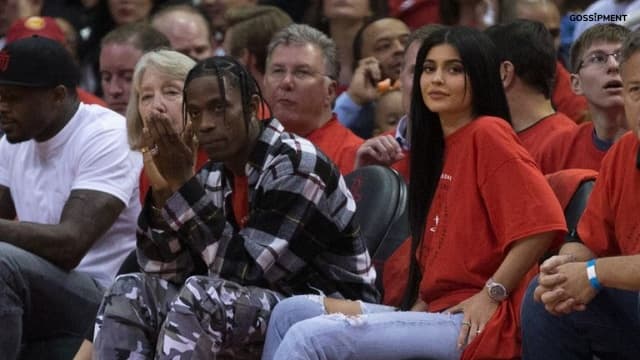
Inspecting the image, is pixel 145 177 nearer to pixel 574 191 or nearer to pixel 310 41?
pixel 310 41

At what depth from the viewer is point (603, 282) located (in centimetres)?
410

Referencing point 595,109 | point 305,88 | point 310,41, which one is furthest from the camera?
point 310,41

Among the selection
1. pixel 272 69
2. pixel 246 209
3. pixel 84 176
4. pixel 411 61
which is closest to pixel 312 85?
pixel 272 69

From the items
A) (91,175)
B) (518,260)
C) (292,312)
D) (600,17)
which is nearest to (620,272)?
(518,260)

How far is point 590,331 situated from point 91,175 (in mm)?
2564

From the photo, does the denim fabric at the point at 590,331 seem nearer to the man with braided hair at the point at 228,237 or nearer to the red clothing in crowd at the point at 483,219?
the red clothing in crowd at the point at 483,219

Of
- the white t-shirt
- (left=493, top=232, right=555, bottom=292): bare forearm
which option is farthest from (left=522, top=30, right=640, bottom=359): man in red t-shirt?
the white t-shirt

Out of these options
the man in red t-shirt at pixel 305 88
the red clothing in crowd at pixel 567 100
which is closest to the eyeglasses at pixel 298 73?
the man in red t-shirt at pixel 305 88

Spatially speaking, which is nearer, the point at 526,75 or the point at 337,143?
the point at 526,75

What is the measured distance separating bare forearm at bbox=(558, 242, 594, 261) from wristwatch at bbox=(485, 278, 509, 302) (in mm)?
208

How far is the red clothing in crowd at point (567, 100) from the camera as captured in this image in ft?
22.4

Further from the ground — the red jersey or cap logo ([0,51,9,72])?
cap logo ([0,51,9,72])

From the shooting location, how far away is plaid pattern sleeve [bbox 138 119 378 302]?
473 centimetres

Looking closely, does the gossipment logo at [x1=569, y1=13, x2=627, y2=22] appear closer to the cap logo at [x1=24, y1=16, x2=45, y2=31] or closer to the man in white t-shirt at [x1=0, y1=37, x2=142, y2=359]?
the man in white t-shirt at [x1=0, y1=37, x2=142, y2=359]
